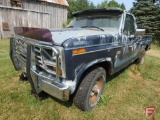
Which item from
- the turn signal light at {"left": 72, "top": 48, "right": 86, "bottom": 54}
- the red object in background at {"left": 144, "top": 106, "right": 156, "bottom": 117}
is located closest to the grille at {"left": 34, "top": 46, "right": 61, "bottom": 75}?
the turn signal light at {"left": 72, "top": 48, "right": 86, "bottom": 54}

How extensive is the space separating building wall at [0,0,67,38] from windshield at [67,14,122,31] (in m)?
9.34

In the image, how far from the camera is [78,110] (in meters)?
2.79

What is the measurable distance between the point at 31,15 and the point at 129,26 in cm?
1067

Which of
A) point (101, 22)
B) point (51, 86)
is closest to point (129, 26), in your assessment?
point (101, 22)

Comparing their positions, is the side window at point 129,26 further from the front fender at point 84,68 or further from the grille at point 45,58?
the grille at point 45,58

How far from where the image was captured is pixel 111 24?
3529 mm

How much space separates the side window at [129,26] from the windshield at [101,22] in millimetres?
294

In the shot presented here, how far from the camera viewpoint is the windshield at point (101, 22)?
3497 millimetres

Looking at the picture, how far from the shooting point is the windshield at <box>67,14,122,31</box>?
350 cm

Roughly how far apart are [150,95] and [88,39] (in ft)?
8.08

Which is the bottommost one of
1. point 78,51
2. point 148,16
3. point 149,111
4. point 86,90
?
point 149,111

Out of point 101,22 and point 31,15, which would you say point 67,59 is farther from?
point 31,15

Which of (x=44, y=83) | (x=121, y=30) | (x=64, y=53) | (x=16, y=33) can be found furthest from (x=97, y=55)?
(x=16, y=33)

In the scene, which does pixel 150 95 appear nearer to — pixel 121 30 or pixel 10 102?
pixel 121 30
